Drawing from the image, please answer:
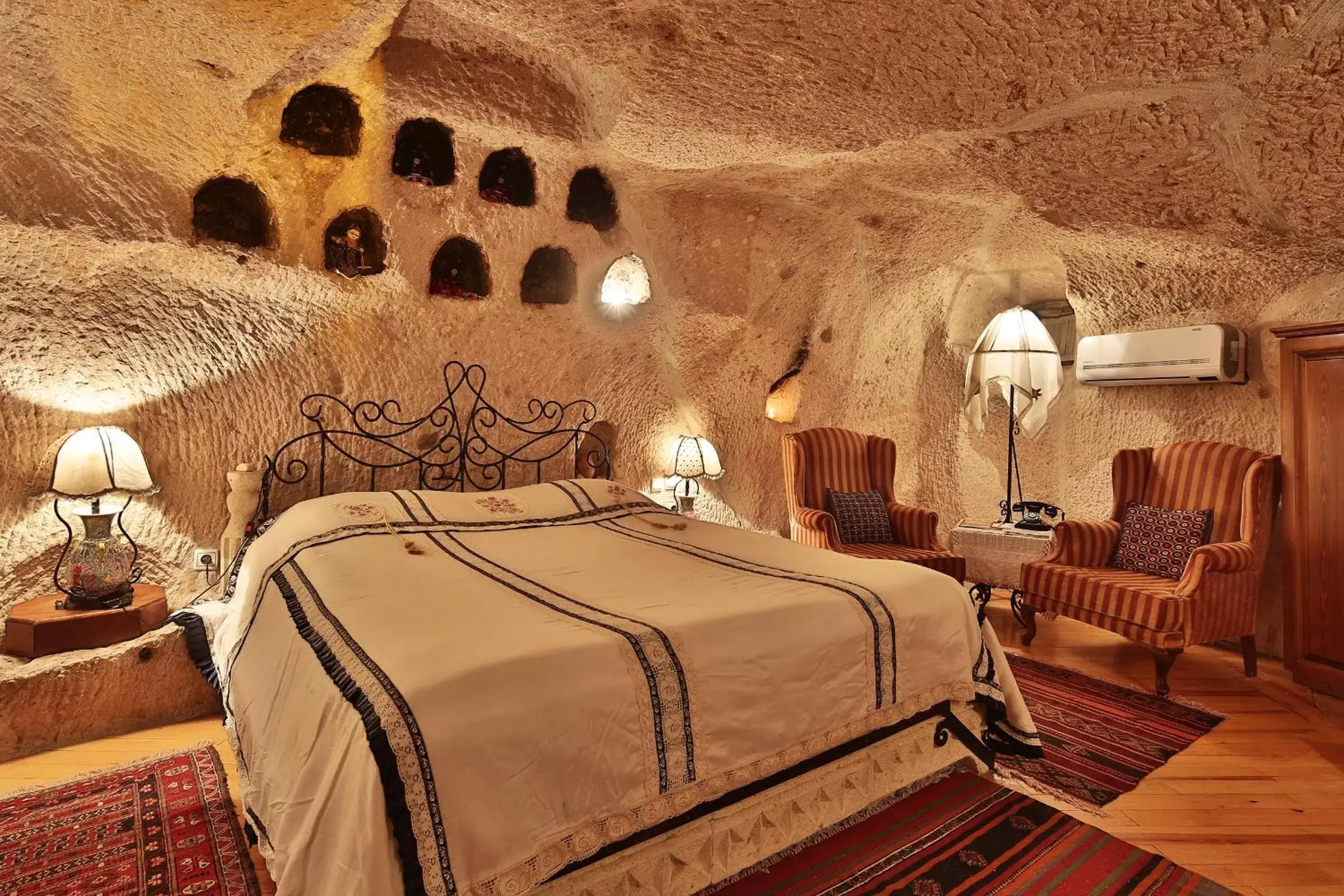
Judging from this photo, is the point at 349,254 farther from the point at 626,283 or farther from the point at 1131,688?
the point at 1131,688

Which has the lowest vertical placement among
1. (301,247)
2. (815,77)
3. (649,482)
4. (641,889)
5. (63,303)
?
(641,889)

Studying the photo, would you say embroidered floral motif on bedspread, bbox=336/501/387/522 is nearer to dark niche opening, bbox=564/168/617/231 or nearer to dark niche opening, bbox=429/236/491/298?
dark niche opening, bbox=429/236/491/298

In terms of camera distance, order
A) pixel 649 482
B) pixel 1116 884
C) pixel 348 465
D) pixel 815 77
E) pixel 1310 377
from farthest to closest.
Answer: pixel 649 482 < pixel 348 465 < pixel 1310 377 < pixel 815 77 < pixel 1116 884

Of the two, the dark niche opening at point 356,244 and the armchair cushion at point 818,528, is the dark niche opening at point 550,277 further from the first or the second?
the armchair cushion at point 818,528

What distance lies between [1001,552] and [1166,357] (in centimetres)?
132

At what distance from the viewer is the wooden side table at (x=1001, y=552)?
12.7ft

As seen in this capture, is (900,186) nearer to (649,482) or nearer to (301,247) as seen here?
(649,482)

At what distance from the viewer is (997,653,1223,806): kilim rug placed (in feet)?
7.94

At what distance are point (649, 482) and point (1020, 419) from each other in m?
2.40

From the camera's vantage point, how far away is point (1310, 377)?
3.14 m

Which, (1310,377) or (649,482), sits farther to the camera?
(649,482)

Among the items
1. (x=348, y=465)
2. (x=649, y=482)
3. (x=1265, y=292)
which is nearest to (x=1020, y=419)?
(x=1265, y=292)

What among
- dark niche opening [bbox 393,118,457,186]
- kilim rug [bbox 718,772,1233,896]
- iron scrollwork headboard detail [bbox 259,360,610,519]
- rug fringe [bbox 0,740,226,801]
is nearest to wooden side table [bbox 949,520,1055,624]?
kilim rug [bbox 718,772,1233,896]

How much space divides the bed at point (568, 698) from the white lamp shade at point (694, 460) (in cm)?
120
